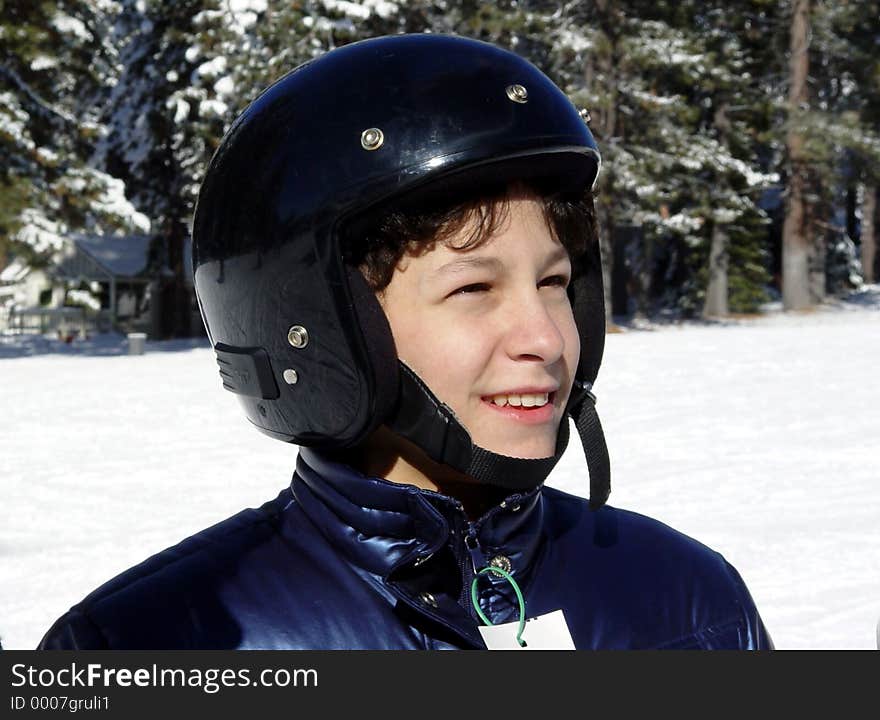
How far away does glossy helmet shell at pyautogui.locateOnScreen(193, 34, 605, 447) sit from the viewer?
178cm

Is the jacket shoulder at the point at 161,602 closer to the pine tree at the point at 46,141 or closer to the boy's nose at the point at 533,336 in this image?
the boy's nose at the point at 533,336

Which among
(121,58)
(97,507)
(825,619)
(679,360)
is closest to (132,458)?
(97,507)

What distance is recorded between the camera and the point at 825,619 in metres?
4.86

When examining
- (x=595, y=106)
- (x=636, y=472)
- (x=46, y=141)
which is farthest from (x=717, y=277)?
(x=636, y=472)

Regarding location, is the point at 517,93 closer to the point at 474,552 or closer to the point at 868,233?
the point at 474,552

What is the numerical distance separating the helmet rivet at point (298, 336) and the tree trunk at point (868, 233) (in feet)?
142

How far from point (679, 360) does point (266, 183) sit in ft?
52.9

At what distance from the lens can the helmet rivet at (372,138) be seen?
5.91 ft

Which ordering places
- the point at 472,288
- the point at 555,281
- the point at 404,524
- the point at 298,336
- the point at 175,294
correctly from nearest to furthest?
the point at 404,524, the point at 472,288, the point at 555,281, the point at 298,336, the point at 175,294

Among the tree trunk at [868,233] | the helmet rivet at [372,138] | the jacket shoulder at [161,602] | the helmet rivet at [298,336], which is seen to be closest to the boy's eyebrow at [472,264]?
the helmet rivet at [372,138]

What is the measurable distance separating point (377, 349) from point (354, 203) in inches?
9.4

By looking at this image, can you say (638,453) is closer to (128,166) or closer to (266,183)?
(266,183)

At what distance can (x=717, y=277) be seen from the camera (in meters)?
31.5

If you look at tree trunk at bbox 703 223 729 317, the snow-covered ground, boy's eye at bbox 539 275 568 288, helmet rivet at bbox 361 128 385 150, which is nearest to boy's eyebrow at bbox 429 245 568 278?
boy's eye at bbox 539 275 568 288
